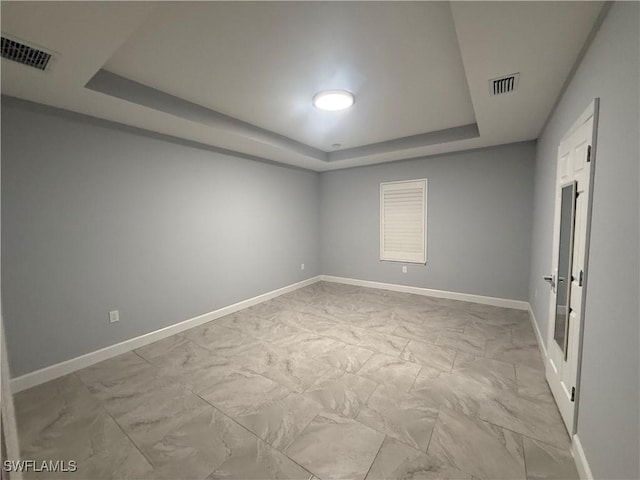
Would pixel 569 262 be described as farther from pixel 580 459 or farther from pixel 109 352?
pixel 109 352

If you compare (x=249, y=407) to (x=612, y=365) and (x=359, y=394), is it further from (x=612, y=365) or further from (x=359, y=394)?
(x=612, y=365)

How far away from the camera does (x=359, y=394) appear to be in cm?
225

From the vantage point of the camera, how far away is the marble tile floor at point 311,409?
1.63 m

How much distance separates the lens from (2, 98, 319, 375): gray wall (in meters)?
2.35

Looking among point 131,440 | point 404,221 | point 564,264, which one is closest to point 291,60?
point 564,264

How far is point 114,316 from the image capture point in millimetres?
2928

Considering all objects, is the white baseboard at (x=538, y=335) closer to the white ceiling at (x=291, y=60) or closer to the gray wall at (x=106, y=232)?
the white ceiling at (x=291, y=60)

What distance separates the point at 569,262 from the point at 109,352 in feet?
13.9

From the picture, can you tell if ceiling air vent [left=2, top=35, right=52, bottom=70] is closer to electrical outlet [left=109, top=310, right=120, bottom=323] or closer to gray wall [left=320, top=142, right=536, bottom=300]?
electrical outlet [left=109, top=310, right=120, bottom=323]

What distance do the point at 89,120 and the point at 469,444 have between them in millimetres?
4215

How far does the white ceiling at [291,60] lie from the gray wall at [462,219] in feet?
2.67

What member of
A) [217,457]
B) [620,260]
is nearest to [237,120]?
[217,457]

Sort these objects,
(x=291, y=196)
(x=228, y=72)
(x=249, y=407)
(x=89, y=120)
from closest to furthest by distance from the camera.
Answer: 1. (x=249, y=407)
2. (x=228, y=72)
3. (x=89, y=120)
4. (x=291, y=196)

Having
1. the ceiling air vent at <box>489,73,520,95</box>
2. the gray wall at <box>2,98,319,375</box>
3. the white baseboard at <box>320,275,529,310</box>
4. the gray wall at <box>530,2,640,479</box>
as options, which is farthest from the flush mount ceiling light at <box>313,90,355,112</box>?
the white baseboard at <box>320,275,529,310</box>
